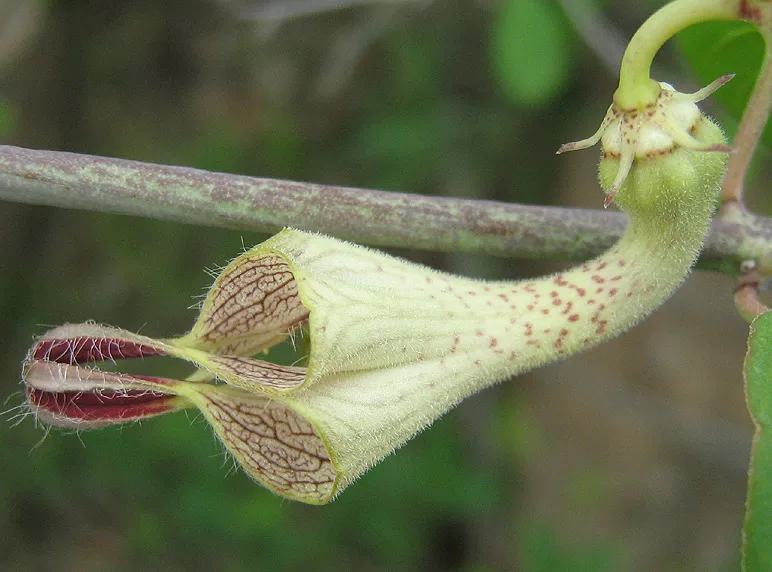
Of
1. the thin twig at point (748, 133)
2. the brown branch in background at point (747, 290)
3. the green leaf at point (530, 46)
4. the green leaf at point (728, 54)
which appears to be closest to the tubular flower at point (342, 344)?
the brown branch in background at point (747, 290)

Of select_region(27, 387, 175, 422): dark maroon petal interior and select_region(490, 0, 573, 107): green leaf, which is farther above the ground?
select_region(490, 0, 573, 107): green leaf

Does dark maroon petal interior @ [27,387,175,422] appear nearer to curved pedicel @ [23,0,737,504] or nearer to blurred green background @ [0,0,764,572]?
curved pedicel @ [23,0,737,504]

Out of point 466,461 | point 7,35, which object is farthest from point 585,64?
point 7,35

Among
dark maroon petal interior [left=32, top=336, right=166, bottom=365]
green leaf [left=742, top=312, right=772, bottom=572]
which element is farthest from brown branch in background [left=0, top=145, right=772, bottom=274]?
green leaf [left=742, top=312, right=772, bottom=572]

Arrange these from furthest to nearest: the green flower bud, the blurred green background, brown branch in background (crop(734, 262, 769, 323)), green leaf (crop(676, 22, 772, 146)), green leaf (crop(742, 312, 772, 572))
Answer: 1. the blurred green background
2. green leaf (crop(676, 22, 772, 146))
3. brown branch in background (crop(734, 262, 769, 323))
4. the green flower bud
5. green leaf (crop(742, 312, 772, 572))

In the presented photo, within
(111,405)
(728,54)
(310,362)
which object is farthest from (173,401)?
(728,54)

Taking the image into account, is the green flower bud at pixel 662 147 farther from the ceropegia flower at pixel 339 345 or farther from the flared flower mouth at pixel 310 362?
the flared flower mouth at pixel 310 362
